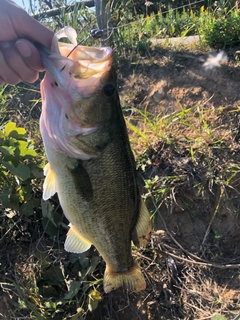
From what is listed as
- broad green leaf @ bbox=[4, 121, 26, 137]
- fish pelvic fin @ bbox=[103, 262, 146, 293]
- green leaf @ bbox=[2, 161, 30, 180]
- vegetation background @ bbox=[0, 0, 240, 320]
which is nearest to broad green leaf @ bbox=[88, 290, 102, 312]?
vegetation background @ bbox=[0, 0, 240, 320]

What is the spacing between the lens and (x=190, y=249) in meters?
3.04

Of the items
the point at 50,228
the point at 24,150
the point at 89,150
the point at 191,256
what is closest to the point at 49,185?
the point at 89,150

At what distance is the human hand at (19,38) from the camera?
5.26 feet

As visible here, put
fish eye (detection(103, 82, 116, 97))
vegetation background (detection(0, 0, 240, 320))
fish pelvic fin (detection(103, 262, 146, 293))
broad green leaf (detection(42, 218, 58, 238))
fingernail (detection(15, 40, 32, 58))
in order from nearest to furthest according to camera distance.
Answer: fingernail (detection(15, 40, 32, 58)), fish eye (detection(103, 82, 116, 97)), fish pelvic fin (detection(103, 262, 146, 293)), vegetation background (detection(0, 0, 240, 320)), broad green leaf (detection(42, 218, 58, 238))

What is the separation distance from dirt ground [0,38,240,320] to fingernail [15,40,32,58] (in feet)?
5.96

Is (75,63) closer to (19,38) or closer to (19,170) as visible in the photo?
(19,38)

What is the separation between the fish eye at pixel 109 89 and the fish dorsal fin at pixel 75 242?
0.81 meters

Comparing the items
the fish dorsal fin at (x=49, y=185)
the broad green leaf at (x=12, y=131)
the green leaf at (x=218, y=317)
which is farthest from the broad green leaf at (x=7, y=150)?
the green leaf at (x=218, y=317)

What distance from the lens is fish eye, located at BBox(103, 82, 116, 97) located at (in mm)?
1711

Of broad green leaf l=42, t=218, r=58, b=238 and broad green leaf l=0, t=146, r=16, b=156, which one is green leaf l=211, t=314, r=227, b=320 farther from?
broad green leaf l=0, t=146, r=16, b=156

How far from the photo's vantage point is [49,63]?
62.8 inches

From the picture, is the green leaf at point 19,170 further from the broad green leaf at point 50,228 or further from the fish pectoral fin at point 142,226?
the fish pectoral fin at point 142,226

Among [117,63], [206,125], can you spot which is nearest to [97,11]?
[117,63]

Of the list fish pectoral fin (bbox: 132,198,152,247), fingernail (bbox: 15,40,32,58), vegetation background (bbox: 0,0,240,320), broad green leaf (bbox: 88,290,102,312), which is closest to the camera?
fingernail (bbox: 15,40,32,58)
